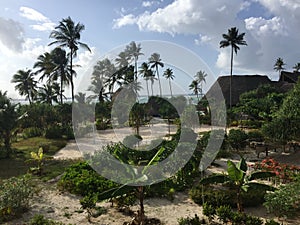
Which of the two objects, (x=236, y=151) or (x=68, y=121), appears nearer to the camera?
(x=236, y=151)

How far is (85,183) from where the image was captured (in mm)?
9797

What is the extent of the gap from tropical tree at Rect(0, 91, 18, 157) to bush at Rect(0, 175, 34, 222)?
768 cm

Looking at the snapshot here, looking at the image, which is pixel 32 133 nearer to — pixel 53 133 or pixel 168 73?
pixel 53 133

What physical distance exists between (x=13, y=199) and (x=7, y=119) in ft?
28.0

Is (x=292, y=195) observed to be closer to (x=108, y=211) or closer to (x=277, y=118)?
(x=108, y=211)

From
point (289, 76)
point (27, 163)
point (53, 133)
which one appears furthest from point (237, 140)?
point (289, 76)

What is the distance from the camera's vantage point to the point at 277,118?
14625 millimetres

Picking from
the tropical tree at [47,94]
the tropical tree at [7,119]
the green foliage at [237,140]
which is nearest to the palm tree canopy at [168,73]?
the green foliage at [237,140]

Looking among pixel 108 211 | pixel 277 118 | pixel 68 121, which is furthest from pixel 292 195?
pixel 68 121

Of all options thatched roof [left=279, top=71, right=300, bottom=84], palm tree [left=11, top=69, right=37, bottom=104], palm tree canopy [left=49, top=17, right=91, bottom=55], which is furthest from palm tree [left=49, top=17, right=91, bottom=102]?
thatched roof [left=279, top=71, right=300, bottom=84]

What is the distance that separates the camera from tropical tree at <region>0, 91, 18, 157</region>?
1508 centimetres

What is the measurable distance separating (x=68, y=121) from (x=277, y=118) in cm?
1897

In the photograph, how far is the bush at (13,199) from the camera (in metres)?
7.83

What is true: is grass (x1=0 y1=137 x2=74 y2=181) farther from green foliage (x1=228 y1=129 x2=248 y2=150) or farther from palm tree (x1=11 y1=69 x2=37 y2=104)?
palm tree (x1=11 y1=69 x2=37 y2=104)
